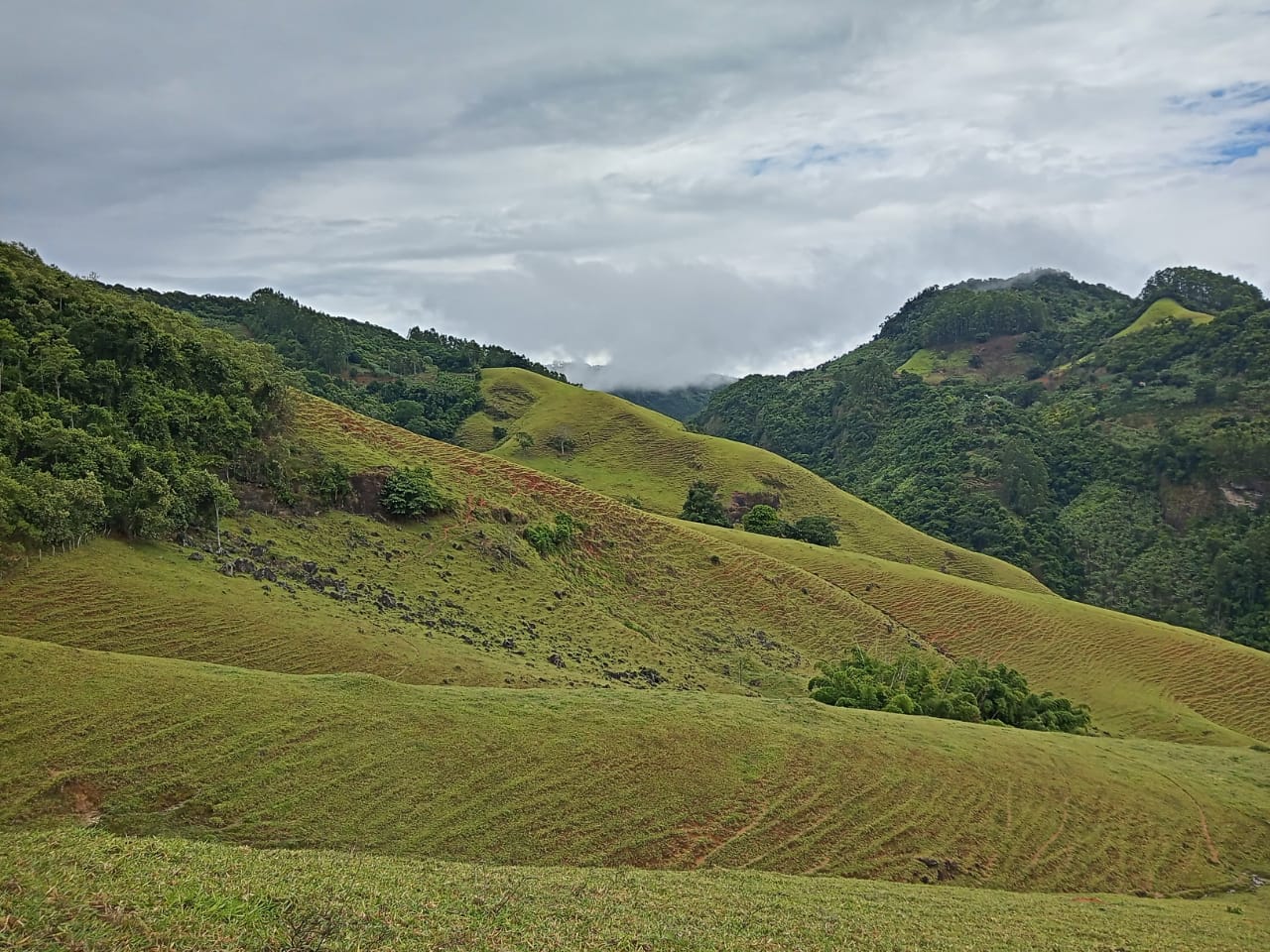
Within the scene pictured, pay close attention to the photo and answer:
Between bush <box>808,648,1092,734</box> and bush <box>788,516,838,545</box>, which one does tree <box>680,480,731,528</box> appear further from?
bush <box>808,648,1092,734</box>

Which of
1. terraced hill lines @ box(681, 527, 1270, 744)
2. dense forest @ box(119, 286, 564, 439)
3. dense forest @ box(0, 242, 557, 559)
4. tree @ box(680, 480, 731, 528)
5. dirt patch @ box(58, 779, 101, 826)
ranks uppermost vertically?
dense forest @ box(119, 286, 564, 439)

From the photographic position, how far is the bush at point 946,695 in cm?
3956

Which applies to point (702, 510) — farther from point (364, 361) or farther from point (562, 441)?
point (364, 361)

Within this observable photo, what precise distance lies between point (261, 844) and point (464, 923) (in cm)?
750

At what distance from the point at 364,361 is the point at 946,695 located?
121m

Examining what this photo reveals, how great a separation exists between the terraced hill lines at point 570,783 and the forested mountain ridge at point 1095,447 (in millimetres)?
81303

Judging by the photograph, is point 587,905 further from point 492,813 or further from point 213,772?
point 213,772

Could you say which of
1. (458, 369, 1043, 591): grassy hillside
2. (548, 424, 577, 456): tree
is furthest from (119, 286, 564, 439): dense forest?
(548, 424, 577, 456): tree

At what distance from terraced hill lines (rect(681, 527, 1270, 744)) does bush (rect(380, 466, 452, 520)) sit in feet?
84.8

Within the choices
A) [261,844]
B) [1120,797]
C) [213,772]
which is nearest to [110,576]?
[213,772]

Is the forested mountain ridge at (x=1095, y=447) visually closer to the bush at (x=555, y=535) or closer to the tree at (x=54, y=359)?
the bush at (x=555, y=535)

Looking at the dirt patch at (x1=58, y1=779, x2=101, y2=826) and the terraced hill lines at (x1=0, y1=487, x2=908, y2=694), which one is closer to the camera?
the dirt patch at (x1=58, y1=779, x2=101, y2=826)

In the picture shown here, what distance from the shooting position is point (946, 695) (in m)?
41.6

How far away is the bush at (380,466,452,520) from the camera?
1943 inches
